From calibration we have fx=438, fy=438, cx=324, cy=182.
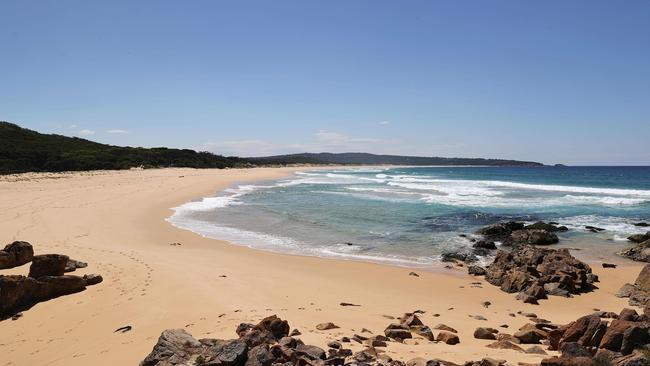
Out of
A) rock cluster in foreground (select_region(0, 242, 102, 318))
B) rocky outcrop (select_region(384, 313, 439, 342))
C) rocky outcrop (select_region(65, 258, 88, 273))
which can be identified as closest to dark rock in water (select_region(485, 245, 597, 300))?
rocky outcrop (select_region(384, 313, 439, 342))

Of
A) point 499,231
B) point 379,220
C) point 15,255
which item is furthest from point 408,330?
point 379,220

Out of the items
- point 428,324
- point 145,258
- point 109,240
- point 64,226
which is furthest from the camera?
point 64,226

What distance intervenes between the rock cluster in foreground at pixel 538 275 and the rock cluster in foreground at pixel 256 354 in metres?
5.57

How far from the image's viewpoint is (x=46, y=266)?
884 cm

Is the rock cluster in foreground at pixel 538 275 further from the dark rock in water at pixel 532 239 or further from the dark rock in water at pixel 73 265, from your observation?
the dark rock in water at pixel 73 265

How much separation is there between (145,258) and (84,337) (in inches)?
190

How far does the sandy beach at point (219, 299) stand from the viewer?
250 inches

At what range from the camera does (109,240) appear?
13898 millimetres

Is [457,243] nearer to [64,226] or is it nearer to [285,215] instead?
[285,215]

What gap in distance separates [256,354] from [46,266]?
6296mm

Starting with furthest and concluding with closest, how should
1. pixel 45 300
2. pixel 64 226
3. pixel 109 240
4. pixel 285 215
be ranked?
pixel 285 215 → pixel 64 226 → pixel 109 240 → pixel 45 300

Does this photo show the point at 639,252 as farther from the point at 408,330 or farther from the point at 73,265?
the point at 73,265

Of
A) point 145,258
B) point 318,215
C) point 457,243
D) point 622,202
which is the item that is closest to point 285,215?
point 318,215

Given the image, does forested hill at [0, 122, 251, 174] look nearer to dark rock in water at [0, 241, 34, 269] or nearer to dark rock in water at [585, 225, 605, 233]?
dark rock in water at [0, 241, 34, 269]
